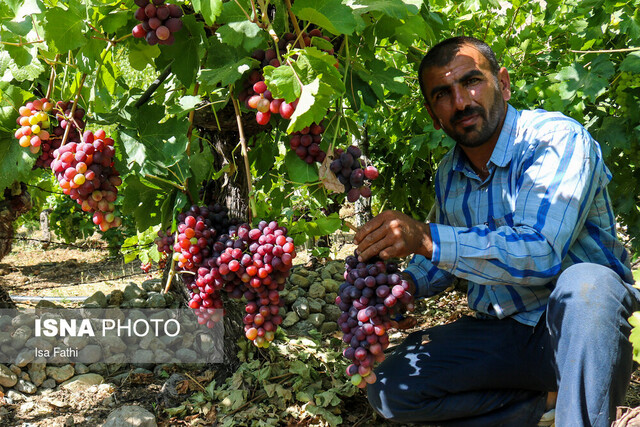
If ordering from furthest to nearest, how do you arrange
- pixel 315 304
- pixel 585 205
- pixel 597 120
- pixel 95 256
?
A: pixel 95 256
pixel 315 304
pixel 597 120
pixel 585 205

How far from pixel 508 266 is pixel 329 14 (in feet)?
3.18

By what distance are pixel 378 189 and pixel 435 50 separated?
2.59 metres

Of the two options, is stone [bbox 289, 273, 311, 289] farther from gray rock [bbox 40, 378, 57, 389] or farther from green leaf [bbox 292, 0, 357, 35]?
green leaf [bbox 292, 0, 357, 35]

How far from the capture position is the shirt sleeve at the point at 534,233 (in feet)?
6.06

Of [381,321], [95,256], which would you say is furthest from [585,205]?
[95,256]

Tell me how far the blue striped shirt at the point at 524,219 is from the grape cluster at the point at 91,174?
40.0 inches

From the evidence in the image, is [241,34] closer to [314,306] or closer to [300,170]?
[300,170]

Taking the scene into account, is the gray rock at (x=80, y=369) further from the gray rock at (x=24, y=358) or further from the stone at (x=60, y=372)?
the gray rock at (x=24, y=358)

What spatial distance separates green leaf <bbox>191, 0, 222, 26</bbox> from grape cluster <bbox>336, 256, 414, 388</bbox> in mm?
890

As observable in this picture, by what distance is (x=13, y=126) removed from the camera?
1905 millimetres

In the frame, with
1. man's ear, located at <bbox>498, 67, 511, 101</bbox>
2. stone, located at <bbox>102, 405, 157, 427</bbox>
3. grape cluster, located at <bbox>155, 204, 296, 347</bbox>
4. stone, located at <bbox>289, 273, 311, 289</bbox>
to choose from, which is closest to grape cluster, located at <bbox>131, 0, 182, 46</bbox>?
grape cluster, located at <bbox>155, 204, 296, 347</bbox>

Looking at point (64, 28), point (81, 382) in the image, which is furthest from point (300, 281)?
point (64, 28)

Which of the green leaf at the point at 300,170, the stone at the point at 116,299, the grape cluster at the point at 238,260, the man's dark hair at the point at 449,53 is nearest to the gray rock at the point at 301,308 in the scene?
the stone at the point at 116,299

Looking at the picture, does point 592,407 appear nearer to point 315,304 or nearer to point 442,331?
point 442,331
